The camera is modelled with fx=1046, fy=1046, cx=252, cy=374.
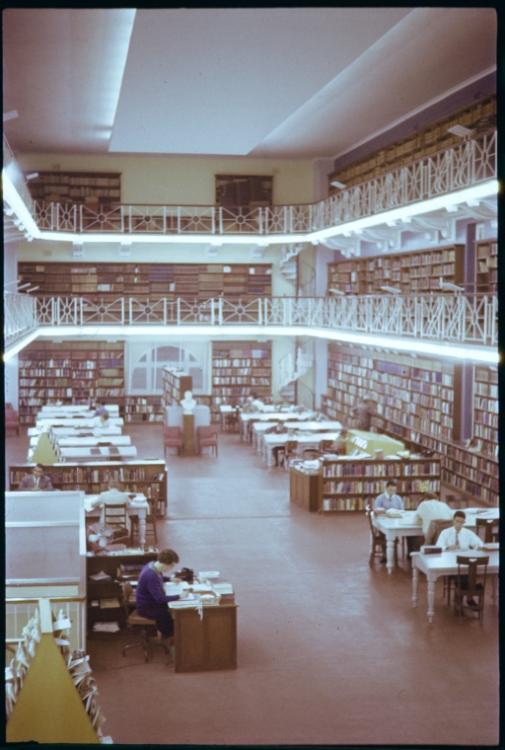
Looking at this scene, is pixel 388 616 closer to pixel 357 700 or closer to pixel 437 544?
pixel 437 544

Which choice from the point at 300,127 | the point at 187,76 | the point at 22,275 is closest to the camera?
the point at 187,76

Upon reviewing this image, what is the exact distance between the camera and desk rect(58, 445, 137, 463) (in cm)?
1457

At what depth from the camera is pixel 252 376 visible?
22.8m

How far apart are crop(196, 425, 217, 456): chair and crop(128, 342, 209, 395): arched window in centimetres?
455

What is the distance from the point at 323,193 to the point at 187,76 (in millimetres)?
8625

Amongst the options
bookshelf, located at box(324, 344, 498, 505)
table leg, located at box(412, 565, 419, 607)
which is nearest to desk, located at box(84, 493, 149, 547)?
table leg, located at box(412, 565, 419, 607)

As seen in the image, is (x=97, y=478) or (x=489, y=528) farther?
(x=97, y=478)

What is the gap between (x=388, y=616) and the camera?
30.1ft

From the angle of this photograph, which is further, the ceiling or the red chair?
the red chair

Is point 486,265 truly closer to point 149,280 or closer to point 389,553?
point 389,553

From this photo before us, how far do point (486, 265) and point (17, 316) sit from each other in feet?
21.7

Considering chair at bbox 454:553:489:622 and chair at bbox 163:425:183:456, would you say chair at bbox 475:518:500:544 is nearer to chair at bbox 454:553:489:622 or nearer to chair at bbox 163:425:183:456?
chair at bbox 454:553:489:622

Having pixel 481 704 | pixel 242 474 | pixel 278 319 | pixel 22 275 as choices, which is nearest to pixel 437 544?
pixel 481 704

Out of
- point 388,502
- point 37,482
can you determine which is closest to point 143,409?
point 37,482
